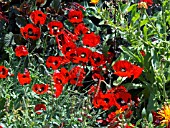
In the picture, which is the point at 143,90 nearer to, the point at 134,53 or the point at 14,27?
the point at 134,53

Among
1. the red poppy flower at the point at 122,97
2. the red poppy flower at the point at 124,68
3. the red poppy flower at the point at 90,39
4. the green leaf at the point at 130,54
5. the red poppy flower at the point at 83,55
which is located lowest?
the red poppy flower at the point at 122,97

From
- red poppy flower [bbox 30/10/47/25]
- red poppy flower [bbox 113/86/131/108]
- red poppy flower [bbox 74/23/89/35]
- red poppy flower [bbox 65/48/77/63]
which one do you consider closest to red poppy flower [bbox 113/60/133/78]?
red poppy flower [bbox 113/86/131/108]

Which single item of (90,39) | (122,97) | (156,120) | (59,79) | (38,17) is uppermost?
(38,17)

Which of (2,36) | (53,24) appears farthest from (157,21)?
(2,36)

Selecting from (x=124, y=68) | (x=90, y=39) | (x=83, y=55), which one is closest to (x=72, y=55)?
(x=83, y=55)

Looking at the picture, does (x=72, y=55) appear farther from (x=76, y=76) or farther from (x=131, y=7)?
(x=131, y=7)

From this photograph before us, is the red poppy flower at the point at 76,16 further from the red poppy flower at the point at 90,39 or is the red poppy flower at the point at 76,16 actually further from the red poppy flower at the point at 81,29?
the red poppy flower at the point at 90,39

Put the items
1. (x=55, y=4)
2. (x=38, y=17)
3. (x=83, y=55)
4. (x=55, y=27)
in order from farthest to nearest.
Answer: (x=55, y=4)
(x=38, y=17)
(x=55, y=27)
(x=83, y=55)

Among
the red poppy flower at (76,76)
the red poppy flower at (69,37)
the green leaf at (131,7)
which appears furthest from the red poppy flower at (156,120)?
the green leaf at (131,7)

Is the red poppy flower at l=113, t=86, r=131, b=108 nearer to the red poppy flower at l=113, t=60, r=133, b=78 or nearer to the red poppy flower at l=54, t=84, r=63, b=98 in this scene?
the red poppy flower at l=113, t=60, r=133, b=78
